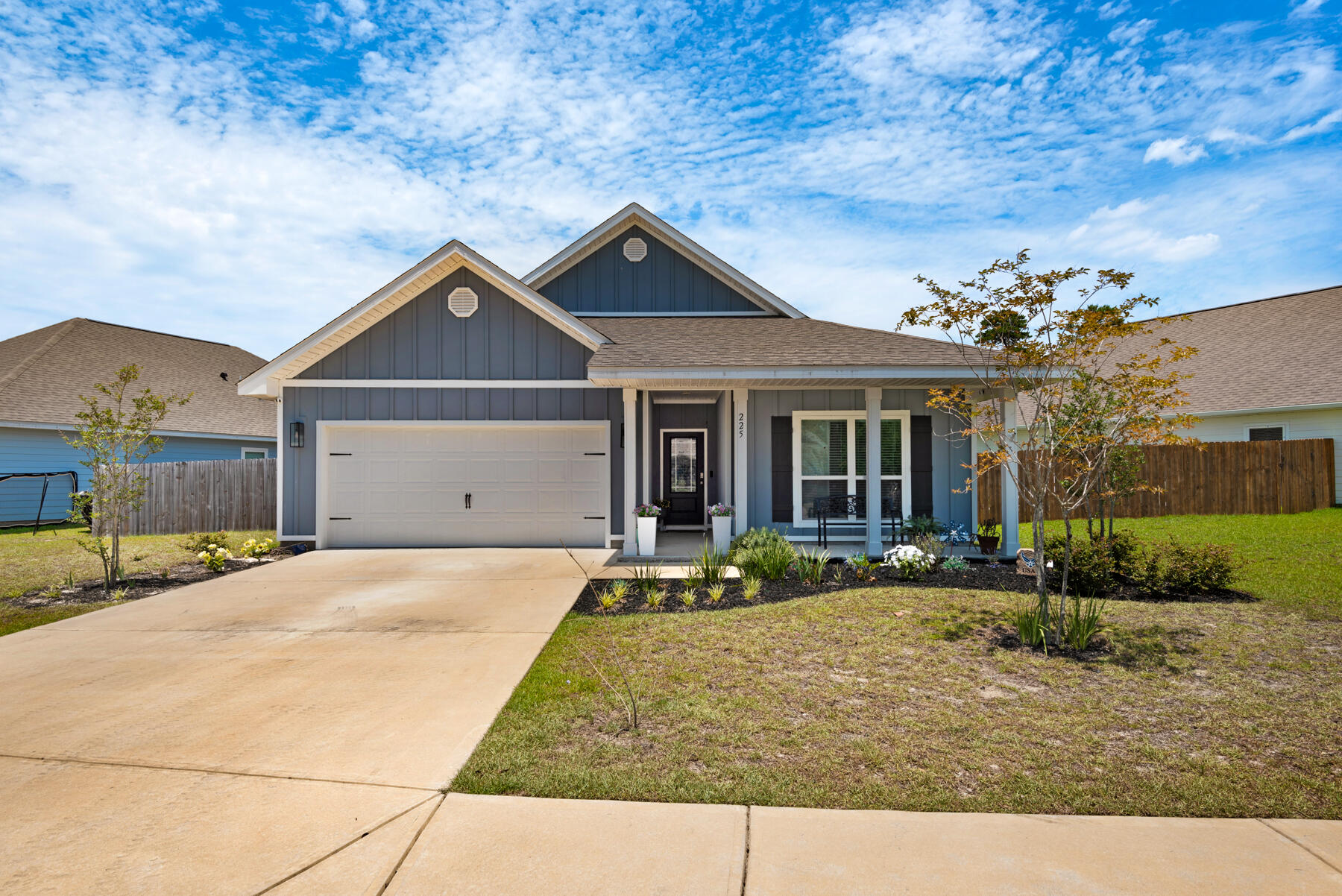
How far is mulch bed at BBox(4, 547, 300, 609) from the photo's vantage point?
8.43 m

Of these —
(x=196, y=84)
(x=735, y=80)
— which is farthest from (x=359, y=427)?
(x=735, y=80)

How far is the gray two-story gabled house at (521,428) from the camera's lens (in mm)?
11508

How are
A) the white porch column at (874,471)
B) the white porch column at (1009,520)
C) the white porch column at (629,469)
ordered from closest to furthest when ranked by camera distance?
the white porch column at (1009,520) < the white porch column at (874,471) < the white porch column at (629,469)

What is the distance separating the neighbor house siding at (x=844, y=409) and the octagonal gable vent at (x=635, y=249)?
210 inches

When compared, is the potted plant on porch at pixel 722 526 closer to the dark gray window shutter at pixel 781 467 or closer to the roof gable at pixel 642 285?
the dark gray window shutter at pixel 781 467

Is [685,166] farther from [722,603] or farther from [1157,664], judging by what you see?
[1157,664]

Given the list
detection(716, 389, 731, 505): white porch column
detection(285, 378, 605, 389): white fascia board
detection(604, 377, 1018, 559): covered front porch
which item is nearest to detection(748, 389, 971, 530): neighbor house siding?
detection(604, 377, 1018, 559): covered front porch

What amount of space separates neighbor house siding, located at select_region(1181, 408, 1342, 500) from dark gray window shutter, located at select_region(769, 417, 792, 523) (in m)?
11.0

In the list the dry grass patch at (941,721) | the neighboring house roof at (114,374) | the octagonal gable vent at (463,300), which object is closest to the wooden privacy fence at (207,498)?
the neighboring house roof at (114,374)

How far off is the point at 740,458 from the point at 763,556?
228cm

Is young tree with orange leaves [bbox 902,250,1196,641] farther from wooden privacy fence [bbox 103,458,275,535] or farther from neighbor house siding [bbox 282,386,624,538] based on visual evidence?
wooden privacy fence [bbox 103,458,275,535]

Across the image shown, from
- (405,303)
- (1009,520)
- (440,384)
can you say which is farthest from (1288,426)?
(405,303)

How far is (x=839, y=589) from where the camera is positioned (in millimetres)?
8156

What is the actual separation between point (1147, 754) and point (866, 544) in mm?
7100
